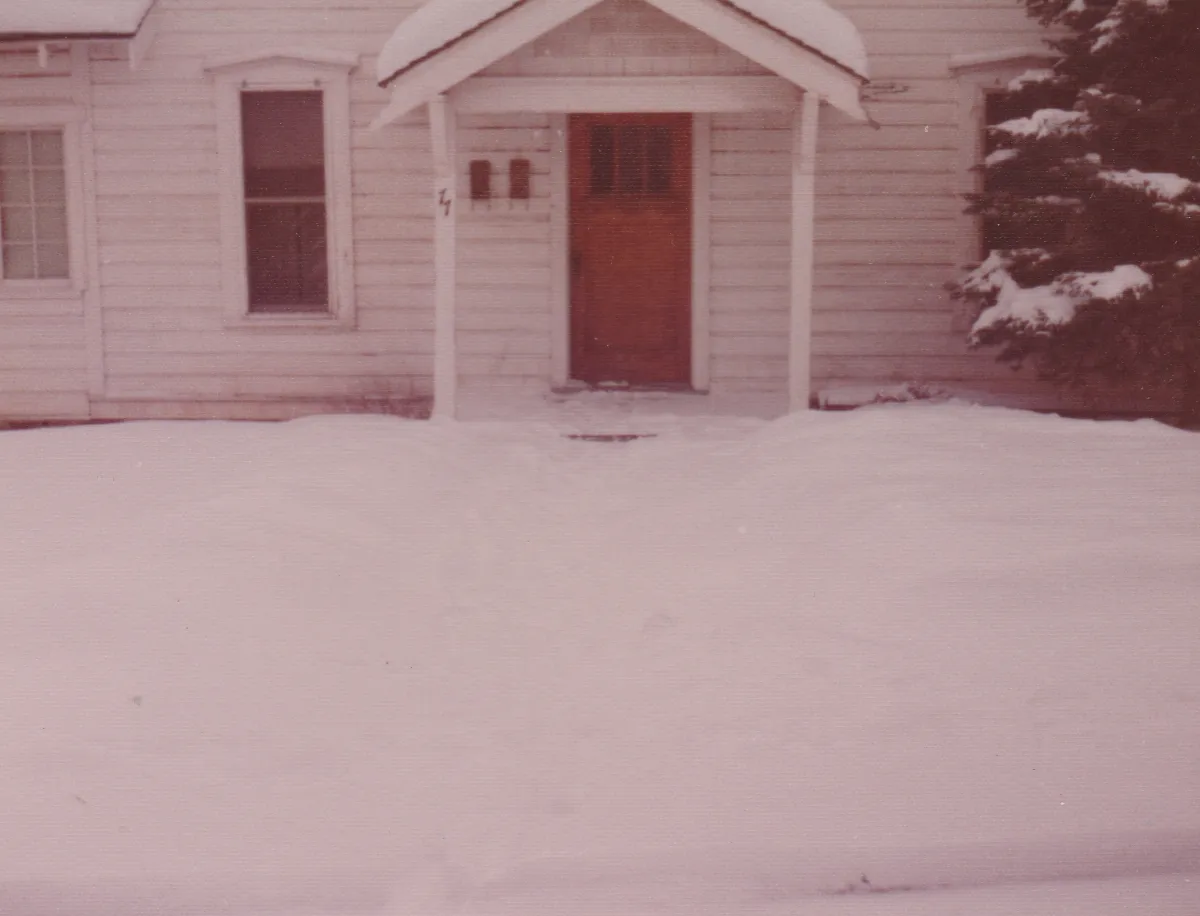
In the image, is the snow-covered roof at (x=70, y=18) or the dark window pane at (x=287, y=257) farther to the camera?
the dark window pane at (x=287, y=257)

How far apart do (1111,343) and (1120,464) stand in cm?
237

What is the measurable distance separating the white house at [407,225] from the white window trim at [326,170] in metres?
0.02

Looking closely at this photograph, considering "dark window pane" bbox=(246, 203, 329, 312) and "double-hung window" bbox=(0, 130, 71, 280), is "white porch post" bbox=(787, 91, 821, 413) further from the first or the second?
"double-hung window" bbox=(0, 130, 71, 280)

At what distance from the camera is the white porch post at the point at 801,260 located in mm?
9648

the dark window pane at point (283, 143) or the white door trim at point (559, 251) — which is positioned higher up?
the dark window pane at point (283, 143)

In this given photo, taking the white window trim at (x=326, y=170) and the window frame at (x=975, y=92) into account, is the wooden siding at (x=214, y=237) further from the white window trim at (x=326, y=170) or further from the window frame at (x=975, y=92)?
the window frame at (x=975, y=92)

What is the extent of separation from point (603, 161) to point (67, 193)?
498 centimetres

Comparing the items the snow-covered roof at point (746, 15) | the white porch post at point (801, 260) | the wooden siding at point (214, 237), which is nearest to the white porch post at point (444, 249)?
the snow-covered roof at point (746, 15)

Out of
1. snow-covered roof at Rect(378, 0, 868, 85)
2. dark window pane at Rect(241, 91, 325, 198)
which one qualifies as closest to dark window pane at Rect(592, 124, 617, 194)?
snow-covered roof at Rect(378, 0, 868, 85)

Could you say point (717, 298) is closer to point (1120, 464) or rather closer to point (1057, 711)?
point (1120, 464)

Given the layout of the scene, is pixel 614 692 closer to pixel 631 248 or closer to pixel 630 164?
pixel 631 248

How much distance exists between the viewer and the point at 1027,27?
10.8 metres

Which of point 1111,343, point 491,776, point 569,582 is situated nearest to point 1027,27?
point 1111,343

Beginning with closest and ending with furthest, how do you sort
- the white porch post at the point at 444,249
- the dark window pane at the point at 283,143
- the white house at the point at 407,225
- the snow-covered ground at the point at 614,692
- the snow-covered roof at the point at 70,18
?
the snow-covered ground at the point at 614,692, the white porch post at the point at 444,249, the snow-covered roof at the point at 70,18, the white house at the point at 407,225, the dark window pane at the point at 283,143
